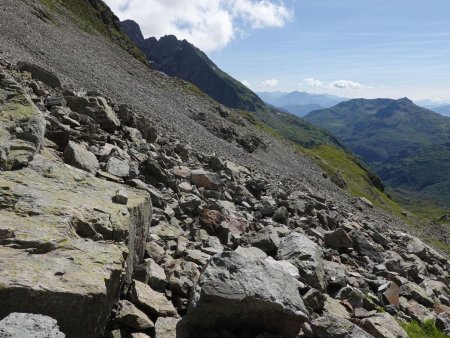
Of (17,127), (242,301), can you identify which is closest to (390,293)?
(242,301)

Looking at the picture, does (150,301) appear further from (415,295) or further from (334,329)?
(415,295)

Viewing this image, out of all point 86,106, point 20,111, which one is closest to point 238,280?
point 20,111

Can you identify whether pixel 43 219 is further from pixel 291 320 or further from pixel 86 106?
pixel 86 106

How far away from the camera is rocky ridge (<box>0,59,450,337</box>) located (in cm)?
719

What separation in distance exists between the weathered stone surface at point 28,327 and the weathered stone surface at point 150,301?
3653 mm

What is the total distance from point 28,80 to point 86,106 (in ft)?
14.4

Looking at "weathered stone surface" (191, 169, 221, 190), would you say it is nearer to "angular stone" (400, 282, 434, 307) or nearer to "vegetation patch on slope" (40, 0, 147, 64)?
"angular stone" (400, 282, 434, 307)

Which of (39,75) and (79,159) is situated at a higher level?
(39,75)

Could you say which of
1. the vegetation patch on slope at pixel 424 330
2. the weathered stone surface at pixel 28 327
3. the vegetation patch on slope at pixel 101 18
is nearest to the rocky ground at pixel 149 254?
the weathered stone surface at pixel 28 327

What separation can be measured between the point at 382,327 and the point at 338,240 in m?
10.2

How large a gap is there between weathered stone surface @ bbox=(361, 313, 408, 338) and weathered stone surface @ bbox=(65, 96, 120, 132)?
16.5 m

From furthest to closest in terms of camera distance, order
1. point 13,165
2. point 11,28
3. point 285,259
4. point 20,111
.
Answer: point 11,28
point 285,259
point 20,111
point 13,165

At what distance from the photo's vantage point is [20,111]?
12180 mm

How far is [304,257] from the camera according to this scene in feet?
48.4
